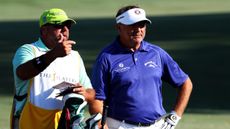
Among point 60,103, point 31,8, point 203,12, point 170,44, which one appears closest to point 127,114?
point 60,103

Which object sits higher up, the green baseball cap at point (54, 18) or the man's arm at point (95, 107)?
the green baseball cap at point (54, 18)

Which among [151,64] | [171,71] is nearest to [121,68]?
[151,64]

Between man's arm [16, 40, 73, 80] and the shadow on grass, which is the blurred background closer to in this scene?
the shadow on grass

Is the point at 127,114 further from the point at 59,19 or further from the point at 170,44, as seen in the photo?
the point at 170,44

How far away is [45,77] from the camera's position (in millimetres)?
6289

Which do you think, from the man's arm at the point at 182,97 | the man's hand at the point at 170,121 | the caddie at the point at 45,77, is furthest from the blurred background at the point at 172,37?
the caddie at the point at 45,77

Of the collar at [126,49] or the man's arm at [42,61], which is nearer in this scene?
the man's arm at [42,61]

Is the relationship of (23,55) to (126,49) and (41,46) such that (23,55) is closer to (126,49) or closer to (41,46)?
(41,46)

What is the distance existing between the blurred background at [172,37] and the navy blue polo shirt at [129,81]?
4.93 m

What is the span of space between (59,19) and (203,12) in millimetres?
19370

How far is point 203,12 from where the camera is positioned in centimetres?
2552

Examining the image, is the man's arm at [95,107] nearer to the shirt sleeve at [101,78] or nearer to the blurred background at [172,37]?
the shirt sleeve at [101,78]

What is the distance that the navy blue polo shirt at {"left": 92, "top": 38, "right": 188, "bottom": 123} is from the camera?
7.00 meters

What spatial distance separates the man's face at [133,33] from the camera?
6957 millimetres
